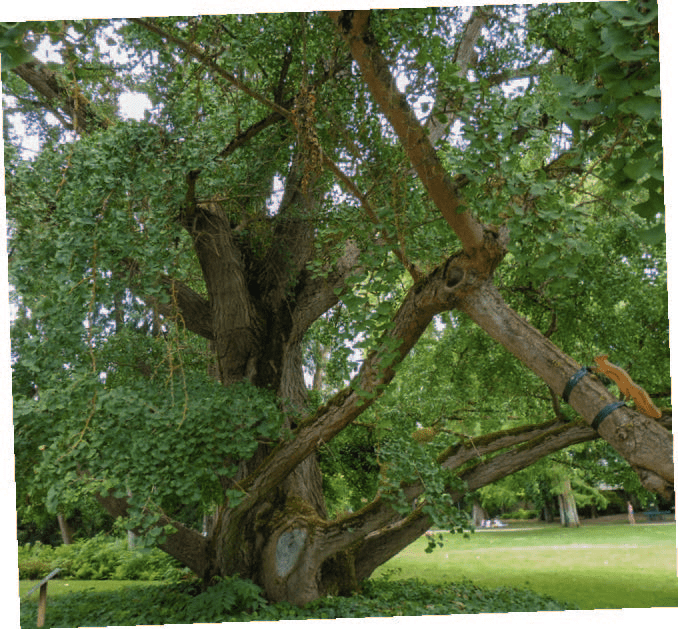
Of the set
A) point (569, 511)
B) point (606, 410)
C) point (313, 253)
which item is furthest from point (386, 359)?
point (569, 511)

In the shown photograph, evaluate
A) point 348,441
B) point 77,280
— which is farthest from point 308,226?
point 77,280

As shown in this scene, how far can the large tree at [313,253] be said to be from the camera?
87.1 inches

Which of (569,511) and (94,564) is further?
(569,511)

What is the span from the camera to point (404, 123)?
238cm

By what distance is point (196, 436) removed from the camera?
323cm

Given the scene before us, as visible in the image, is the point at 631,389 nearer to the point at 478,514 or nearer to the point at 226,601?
the point at 226,601

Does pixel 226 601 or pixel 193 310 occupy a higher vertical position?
pixel 193 310

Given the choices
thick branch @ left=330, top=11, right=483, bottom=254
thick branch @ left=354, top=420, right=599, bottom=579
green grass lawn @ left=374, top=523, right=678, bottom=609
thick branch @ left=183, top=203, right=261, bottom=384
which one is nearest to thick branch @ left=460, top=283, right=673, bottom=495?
thick branch @ left=330, top=11, right=483, bottom=254

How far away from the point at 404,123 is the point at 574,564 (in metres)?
6.91

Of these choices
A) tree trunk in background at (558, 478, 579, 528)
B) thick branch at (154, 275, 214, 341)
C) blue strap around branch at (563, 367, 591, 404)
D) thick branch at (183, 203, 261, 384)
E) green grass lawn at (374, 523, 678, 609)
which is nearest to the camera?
blue strap around branch at (563, 367, 591, 404)

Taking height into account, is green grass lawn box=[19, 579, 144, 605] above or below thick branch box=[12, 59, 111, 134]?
below

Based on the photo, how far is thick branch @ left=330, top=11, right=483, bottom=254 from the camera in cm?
224

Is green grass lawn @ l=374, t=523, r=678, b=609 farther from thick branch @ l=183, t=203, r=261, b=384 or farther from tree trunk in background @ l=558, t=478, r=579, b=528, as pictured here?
thick branch @ l=183, t=203, r=261, b=384

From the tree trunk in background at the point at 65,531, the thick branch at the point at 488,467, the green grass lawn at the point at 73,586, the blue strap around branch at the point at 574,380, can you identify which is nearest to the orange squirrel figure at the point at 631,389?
the blue strap around branch at the point at 574,380
